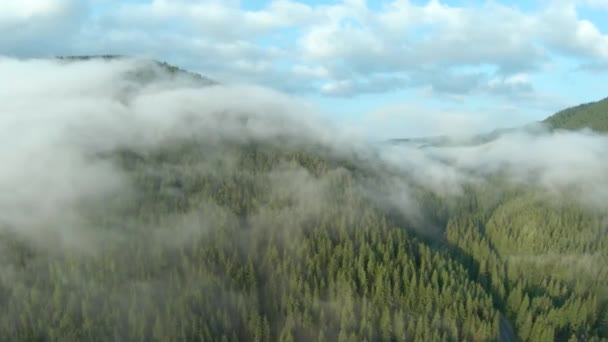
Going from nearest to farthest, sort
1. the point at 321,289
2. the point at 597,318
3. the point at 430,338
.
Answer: the point at 430,338
the point at 321,289
the point at 597,318

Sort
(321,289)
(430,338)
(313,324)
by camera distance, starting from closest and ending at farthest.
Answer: (430,338)
(313,324)
(321,289)

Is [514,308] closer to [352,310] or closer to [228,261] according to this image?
[352,310]

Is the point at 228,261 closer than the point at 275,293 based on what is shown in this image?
No

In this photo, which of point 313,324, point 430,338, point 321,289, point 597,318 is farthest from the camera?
point 597,318

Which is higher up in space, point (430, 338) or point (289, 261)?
point (289, 261)

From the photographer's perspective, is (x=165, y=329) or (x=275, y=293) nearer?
(x=165, y=329)

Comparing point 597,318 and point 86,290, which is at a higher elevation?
point 86,290

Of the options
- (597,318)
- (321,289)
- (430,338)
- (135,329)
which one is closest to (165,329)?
(135,329)

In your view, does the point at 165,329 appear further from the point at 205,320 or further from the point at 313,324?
the point at 313,324

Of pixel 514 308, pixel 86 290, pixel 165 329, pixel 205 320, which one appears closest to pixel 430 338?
pixel 514 308
